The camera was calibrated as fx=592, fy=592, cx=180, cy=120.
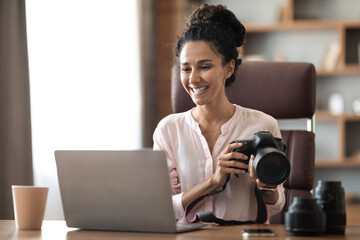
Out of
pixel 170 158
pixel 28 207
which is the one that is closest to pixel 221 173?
pixel 170 158

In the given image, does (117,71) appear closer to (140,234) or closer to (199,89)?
(199,89)

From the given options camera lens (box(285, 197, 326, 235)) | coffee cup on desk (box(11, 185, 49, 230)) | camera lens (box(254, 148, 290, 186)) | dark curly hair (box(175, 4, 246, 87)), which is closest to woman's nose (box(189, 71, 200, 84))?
dark curly hair (box(175, 4, 246, 87))

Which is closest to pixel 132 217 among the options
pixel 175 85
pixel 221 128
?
pixel 221 128

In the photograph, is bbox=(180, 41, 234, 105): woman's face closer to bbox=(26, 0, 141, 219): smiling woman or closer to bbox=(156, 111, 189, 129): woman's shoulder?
bbox=(156, 111, 189, 129): woman's shoulder

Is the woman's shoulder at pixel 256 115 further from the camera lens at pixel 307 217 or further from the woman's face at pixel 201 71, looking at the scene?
the camera lens at pixel 307 217

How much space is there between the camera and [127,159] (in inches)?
46.6

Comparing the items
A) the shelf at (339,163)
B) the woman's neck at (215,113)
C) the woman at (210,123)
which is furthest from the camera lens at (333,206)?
the shelf at (339,163)

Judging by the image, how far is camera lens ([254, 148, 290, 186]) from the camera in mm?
1283

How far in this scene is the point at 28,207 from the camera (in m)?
1.33

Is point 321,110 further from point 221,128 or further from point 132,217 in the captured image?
point 132,217

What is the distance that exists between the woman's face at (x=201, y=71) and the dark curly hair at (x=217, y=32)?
25 millimetres

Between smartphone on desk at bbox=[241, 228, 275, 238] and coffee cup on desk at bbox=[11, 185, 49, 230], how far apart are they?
468 millimetres

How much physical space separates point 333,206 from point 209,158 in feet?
2.15

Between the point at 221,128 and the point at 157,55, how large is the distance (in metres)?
2.71
